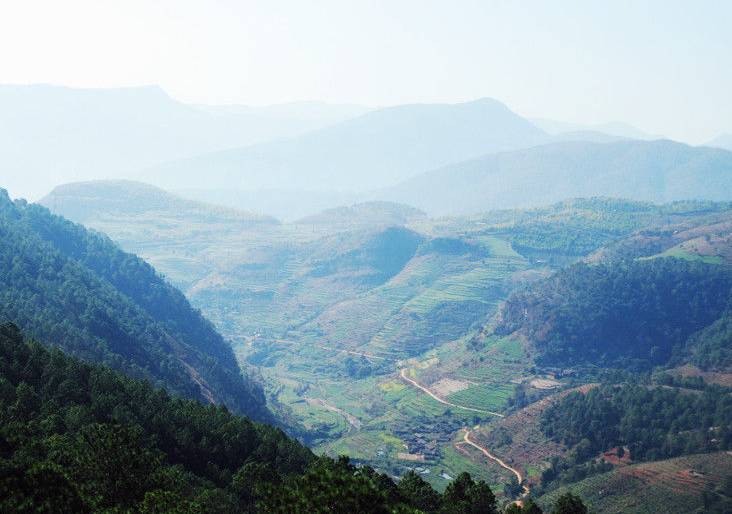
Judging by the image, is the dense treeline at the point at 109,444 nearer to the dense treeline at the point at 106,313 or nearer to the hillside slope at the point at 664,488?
the dense treeline at the point at 106,313

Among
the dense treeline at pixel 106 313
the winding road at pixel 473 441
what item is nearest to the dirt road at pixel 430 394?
the winding road at pixel 473 441

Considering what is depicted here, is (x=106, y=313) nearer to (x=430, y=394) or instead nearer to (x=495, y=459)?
(x=495, y=459)

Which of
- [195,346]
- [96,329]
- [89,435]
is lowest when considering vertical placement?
[195,346]

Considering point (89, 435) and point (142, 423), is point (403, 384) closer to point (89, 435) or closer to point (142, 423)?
point (142, 423)

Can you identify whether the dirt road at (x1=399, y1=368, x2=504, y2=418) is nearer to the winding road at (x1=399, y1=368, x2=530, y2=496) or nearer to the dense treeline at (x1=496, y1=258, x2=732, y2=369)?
the winding road at (x1=399, y1=368, x2=530, y2=496)

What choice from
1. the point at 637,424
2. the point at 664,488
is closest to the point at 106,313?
the point at 664,488

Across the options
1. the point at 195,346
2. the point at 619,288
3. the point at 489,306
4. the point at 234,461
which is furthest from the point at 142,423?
the point at 489,306

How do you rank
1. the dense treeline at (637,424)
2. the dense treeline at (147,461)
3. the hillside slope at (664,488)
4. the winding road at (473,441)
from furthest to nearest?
the winding road at (473,441) < the dense treeline at (637,424) < the hillside slope at (664,488) < the dense treeline at (147,461)
